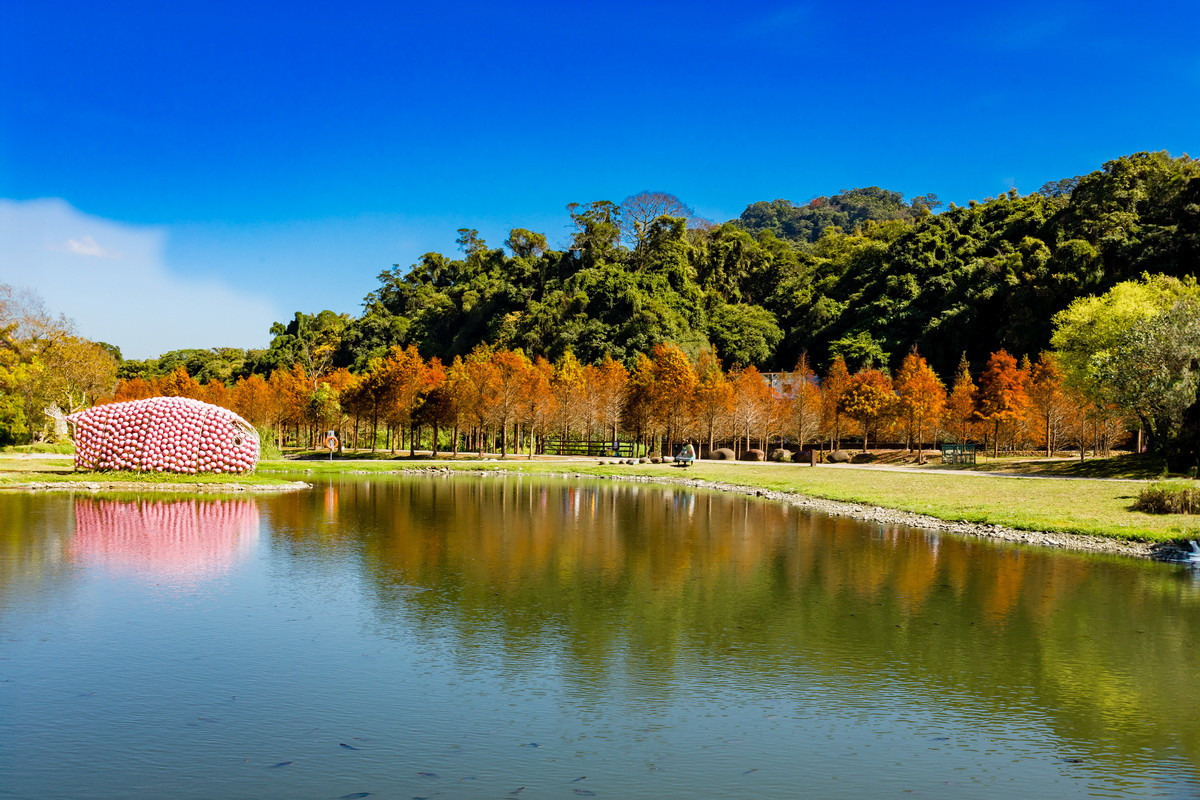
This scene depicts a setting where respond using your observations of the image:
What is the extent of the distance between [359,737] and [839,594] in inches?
411

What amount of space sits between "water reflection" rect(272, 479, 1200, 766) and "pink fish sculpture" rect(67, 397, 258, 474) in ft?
50.9

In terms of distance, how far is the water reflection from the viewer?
35.7 ft

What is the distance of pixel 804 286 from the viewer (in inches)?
4985

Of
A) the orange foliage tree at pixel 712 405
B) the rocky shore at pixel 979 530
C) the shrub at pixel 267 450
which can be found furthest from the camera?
the orange foliage tree at pixel 712 405

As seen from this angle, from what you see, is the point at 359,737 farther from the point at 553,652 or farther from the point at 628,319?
the point at 628,319

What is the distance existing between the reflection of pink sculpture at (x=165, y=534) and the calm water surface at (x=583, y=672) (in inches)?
7.4

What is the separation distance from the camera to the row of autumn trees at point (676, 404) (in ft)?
216

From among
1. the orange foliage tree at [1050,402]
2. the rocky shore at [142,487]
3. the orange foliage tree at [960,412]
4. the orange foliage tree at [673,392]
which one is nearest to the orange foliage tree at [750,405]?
the orange foliage tree at [673,392]

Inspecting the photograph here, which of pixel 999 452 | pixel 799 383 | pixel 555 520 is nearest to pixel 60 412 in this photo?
pixel 555 520

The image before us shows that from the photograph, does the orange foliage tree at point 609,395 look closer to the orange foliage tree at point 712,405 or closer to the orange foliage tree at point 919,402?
the orange foliage tree at point 712,405

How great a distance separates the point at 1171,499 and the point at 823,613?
17527mm

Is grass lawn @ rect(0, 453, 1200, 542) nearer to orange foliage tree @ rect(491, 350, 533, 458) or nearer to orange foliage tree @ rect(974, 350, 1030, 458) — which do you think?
orange foliage tree @ rect(491, 350, 533, 458)

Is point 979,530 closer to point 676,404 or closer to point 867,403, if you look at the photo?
point 867,403

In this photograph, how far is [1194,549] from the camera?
21.4 meters
